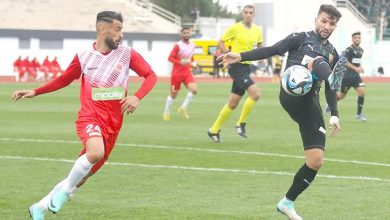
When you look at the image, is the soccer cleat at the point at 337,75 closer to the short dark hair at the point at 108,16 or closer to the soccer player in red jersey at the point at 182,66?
the short dark hair at the point at 108,16

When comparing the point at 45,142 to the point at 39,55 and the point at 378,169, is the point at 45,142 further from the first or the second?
the point at 39,55

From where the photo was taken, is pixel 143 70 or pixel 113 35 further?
pixel 143 70

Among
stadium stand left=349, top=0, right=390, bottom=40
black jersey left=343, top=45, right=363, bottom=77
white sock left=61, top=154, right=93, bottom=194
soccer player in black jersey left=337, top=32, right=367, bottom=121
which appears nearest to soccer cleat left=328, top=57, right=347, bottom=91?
white sock left=61, top=154, right=93, bottom=194

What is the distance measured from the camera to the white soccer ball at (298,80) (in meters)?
8.64

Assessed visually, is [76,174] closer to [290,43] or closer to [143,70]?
[143,70]

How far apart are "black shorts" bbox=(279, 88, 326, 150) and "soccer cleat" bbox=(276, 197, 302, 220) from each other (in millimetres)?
564

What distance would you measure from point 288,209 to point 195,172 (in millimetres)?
3810

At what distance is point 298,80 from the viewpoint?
8641 millimetres

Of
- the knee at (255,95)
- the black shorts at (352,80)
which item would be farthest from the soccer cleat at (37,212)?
the black shorts at (352,80)

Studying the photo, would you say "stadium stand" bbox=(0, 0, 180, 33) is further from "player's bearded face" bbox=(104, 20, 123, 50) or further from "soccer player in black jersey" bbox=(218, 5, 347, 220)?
"soccer player in black jersey" bbox=(218, 5, 347, 220)

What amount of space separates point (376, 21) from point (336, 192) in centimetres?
8376

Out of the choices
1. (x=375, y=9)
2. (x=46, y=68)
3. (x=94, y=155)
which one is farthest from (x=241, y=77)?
(x=375, y=9)

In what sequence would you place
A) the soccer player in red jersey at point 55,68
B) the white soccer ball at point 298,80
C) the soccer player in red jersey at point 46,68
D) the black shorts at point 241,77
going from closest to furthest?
the white soccer ball at point 298,80, the black shorts at point 241,77, the soccer player in red jersey at point 46,68, the soccer player in red jersey at point 55,68

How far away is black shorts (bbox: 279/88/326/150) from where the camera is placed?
8.98 metres
